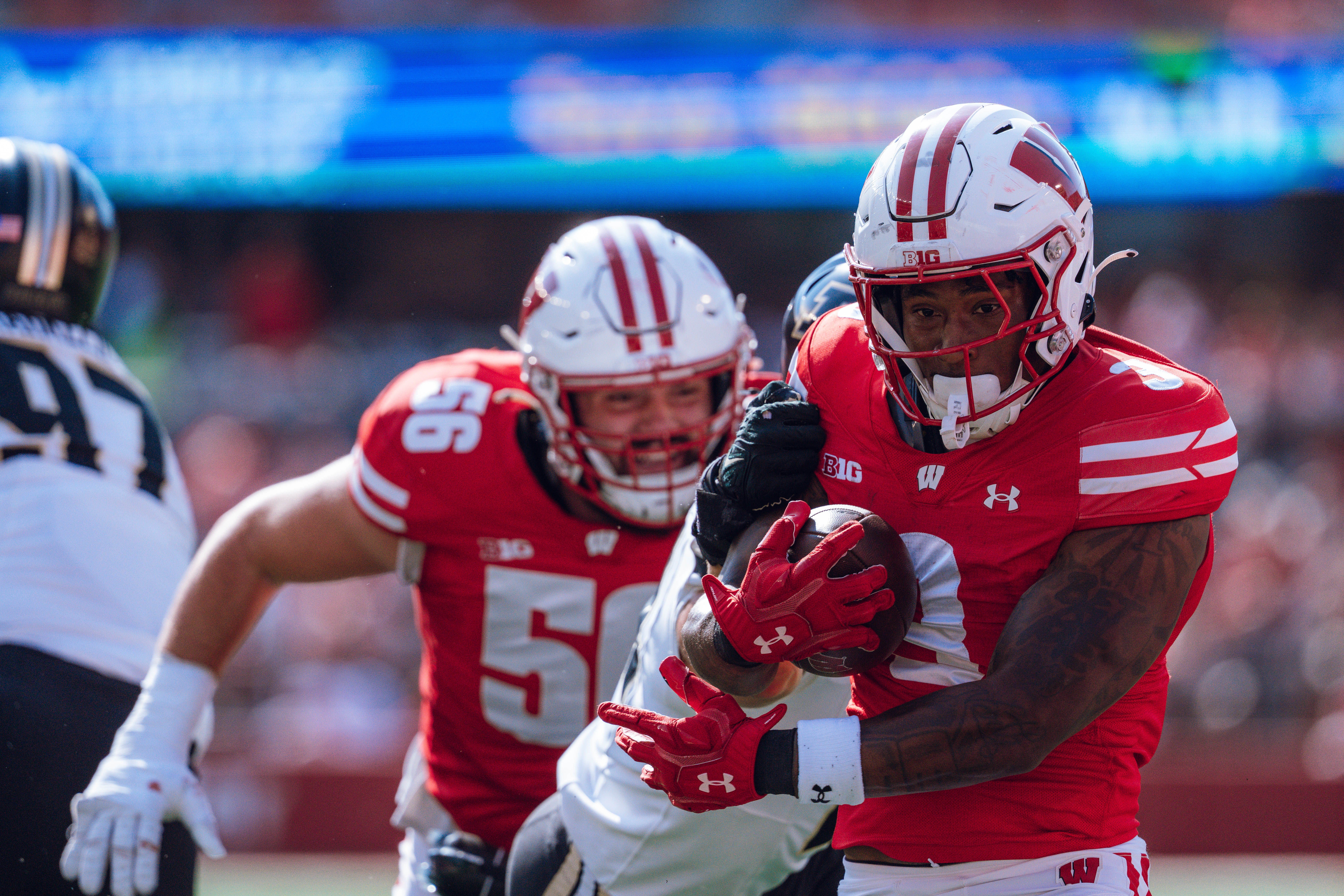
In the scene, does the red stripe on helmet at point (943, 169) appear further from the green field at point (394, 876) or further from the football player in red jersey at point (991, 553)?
the green field at point (394, 876)

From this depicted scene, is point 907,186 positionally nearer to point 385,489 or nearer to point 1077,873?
point 1077,873

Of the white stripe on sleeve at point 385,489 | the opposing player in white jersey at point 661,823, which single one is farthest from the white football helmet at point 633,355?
the opposing player in white jersey at point 661,823

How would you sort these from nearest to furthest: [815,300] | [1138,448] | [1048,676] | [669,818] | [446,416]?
[1048,676] → [1138,448] → [669,818] → [815,300] → [446,416]

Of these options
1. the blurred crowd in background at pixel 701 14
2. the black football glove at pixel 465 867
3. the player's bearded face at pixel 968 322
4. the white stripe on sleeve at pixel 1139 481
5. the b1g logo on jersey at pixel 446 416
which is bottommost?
the black football glove at pixel 465 867

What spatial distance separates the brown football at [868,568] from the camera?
7.04ft

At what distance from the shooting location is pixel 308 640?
28.4ft

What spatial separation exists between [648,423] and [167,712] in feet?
4.08

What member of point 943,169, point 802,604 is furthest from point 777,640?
point 943,169

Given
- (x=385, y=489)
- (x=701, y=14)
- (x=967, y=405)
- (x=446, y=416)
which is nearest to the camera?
(x=967, y=405)

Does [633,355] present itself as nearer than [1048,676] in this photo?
No

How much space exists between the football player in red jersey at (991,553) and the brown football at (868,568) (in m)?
0.07

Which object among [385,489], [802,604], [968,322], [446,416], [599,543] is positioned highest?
[968,322]

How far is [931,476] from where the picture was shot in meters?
2.29

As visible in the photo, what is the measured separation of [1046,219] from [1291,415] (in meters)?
8.20
